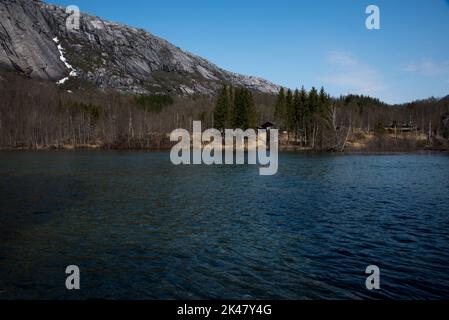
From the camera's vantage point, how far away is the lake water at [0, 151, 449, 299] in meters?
14.7

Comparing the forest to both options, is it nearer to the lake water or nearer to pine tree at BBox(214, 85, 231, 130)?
pine tree at BBox(214, 85, 231, 130)

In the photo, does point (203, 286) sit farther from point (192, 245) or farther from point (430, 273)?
point (430, 273)

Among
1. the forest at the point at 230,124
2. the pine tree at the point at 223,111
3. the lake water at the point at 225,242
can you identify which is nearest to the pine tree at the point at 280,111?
the forest at the point at 230,124

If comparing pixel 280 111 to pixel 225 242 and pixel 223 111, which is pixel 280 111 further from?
pixel 225 242

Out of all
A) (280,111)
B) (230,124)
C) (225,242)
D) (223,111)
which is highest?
(280,111)

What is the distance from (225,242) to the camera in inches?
811

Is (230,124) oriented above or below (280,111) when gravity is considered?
below

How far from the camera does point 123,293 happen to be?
14.2 m

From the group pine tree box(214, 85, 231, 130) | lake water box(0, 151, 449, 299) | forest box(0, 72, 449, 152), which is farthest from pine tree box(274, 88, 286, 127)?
lake water box(0, 151, 449, 299)

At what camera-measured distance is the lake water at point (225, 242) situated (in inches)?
579

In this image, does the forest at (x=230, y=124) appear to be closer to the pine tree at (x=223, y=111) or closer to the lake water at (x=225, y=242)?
the pine tree at (x=223, y=111)

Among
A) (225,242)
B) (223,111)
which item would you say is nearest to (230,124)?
(223,111)

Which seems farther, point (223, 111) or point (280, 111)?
point (280, 111)
